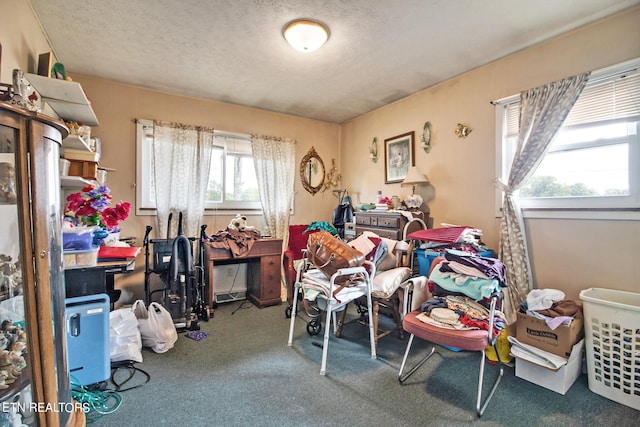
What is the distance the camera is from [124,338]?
217 centimetres

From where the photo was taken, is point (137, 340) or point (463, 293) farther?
point (137, 340)

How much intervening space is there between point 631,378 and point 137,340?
3333 millimetres

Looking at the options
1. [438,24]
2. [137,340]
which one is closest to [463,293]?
[438,24]

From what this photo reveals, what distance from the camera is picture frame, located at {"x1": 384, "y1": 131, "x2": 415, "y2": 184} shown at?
12.0 feet

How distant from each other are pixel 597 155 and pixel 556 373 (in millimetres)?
1654

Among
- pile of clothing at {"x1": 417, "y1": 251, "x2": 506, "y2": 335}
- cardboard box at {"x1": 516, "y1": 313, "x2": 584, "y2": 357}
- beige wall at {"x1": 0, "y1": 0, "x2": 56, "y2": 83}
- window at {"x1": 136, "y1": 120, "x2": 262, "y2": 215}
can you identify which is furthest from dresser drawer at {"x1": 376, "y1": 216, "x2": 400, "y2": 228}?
beige wall at {"x1": 0, "y1": 0, "x2": 56, "y2": 83}

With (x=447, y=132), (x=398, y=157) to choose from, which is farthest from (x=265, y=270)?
(x=447, y=132)

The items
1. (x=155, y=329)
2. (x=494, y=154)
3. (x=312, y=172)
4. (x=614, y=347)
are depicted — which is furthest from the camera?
(x=312, y=172)

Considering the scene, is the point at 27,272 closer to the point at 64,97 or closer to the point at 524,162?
the point at 64,97

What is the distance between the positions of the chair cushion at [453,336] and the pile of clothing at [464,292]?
0.05 m

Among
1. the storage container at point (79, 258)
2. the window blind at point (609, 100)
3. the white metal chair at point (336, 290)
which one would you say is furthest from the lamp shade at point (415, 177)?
the storage container at point (79, 258)

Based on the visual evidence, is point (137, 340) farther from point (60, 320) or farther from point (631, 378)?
point (631, 378)

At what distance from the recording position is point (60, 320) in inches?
47.6

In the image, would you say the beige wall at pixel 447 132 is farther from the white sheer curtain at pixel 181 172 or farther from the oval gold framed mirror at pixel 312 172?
the white sheer curtain at pixel 181 172
